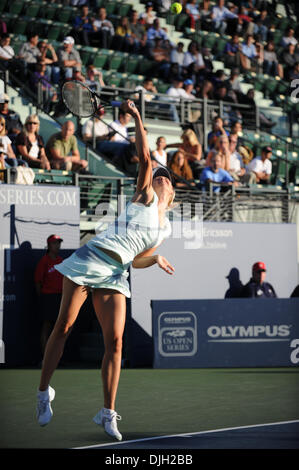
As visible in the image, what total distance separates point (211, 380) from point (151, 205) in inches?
188

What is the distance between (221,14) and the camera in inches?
872

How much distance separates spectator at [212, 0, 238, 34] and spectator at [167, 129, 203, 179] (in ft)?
24.9

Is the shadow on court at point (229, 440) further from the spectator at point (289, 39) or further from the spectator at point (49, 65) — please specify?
the spectator at point (289, 39)

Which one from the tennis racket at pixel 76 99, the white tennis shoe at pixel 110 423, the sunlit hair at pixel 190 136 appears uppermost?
the sunlit hair at pixel 190 136

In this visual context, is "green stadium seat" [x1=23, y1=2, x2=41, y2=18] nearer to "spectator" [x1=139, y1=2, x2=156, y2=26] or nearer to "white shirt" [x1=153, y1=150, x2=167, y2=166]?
"spectator" [x1=139, y1=2, x2=156, y2=26]

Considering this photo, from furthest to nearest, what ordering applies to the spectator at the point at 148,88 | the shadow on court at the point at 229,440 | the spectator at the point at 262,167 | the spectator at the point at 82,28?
the spectator at the point at 82,28 < the spectator at the point at 262,167 < the spectator at the point at 148,88 < the shadow on court at the point at 229,440

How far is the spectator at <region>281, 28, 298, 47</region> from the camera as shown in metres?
22.9

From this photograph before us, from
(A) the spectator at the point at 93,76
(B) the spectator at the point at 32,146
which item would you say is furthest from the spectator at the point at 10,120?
(A) the spectator at the point at 93,76

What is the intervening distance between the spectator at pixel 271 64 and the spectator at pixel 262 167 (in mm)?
5789

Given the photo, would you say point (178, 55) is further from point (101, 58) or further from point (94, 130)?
point (94, 130)

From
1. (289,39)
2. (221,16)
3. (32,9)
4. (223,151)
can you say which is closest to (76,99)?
(223,151)

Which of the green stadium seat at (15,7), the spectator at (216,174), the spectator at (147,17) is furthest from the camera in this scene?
the spectator at (147,17)

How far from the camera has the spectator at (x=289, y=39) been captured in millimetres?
22880

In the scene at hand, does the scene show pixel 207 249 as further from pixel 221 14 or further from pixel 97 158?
pixel 221 14
